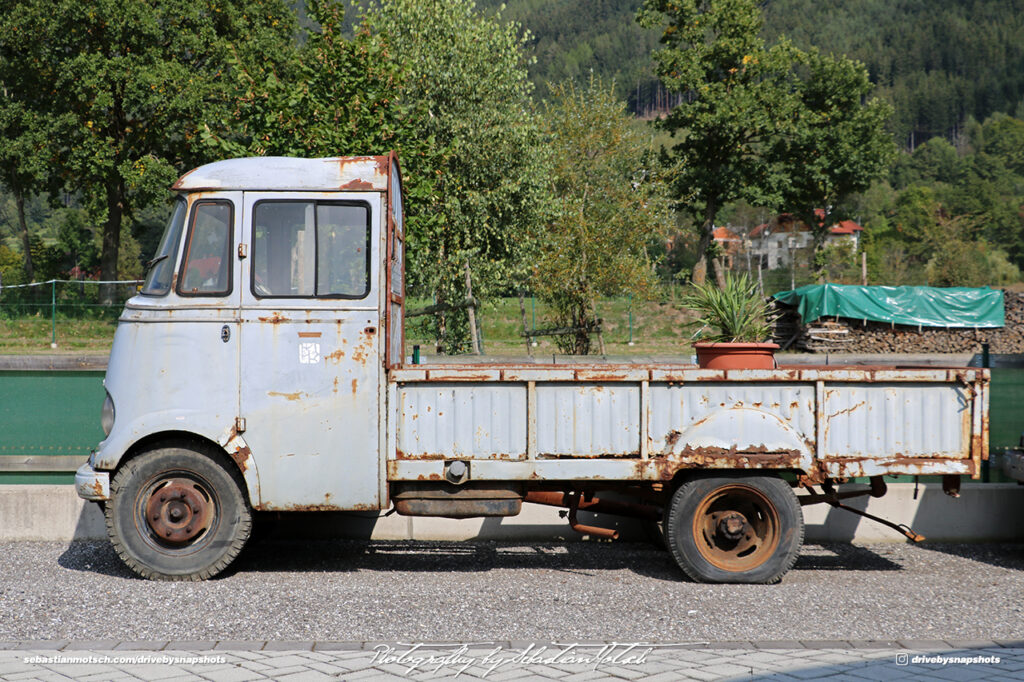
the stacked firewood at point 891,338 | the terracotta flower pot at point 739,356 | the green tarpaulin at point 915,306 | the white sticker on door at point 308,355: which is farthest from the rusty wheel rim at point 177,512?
the green tarpaulin at point 915,306

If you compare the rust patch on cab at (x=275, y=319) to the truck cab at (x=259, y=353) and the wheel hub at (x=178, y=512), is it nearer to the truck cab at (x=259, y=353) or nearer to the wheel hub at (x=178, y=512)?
the truck cab at (x=259, y=353)

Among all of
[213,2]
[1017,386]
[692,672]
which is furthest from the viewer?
[213,2]

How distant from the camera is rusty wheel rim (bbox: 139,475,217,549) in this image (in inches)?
292

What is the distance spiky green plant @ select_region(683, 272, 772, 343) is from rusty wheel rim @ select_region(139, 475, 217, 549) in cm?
411

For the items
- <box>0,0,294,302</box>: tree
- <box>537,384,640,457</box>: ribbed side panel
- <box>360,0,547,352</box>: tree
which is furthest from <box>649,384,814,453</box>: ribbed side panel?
<box>0,0,294,302</box>: tree

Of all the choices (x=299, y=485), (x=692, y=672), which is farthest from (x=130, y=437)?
(x=692, y=672)

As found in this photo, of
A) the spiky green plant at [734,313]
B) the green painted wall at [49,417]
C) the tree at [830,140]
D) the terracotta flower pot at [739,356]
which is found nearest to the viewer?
the terracotta flower pot at [739,356]

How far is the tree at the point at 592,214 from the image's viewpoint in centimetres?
2945

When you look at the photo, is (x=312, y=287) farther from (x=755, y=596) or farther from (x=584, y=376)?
(x=755, y=596)

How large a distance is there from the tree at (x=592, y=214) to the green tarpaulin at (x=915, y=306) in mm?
7347

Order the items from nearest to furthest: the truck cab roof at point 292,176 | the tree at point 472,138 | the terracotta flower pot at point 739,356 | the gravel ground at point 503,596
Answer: the gravel ground at point 503,596 < the truck cab roof at point 292,176 < the terracotta flower pot at point 739,356 < the tree at point 472,138

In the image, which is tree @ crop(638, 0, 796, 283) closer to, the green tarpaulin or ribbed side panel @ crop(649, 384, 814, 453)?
the green tarpaulin

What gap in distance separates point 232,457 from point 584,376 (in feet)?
8.57

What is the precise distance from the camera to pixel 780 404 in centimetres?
741
